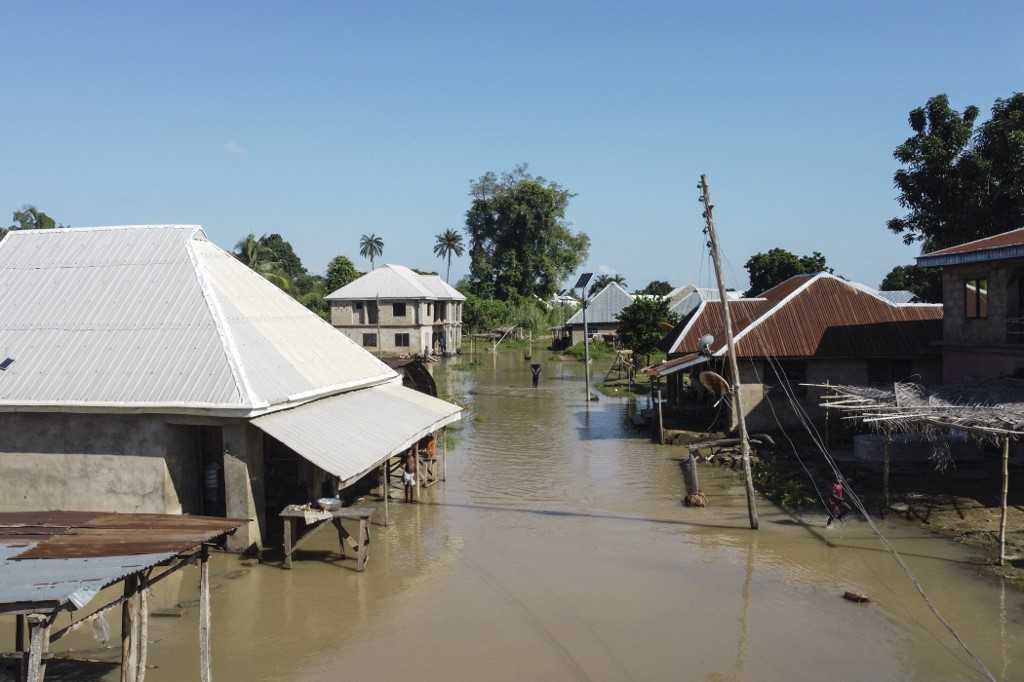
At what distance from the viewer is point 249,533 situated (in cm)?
1367

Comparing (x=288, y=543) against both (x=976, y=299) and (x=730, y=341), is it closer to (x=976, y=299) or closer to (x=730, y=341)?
(x=730, y=341)

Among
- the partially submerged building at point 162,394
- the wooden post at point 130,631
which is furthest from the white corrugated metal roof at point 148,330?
the wooden post at point 130,631

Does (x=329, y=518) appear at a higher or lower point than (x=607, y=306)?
lower

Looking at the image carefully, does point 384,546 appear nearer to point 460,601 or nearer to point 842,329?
point 460,601

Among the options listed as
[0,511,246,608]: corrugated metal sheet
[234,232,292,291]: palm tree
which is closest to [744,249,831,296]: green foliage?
[234,232,292,291]: palm tree

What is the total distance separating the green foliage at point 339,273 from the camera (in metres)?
70.1

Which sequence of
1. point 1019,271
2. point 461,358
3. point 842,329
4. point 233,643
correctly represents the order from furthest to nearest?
point 461,358 → point 842,329 → point 1019,271 → point 233,643

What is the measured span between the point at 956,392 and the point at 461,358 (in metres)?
44.2

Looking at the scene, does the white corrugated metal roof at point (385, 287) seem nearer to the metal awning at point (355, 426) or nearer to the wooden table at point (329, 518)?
the metal awning at point (355, 426)

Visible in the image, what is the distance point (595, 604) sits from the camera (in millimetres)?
12203

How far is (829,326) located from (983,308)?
16.9ft

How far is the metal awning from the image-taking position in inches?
519

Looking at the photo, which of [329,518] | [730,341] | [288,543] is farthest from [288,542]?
[730,341]

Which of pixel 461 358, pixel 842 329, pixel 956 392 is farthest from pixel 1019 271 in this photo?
pixel 461 358
